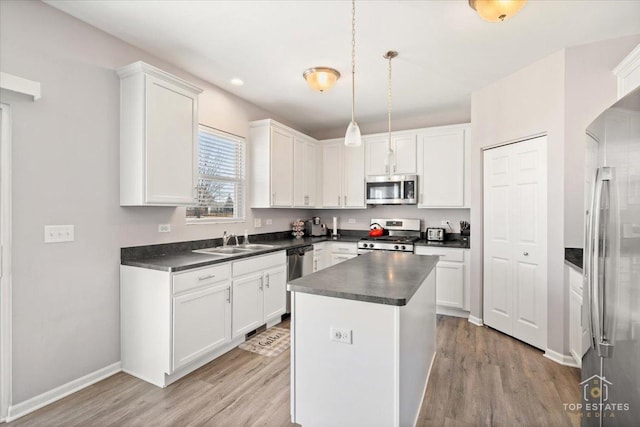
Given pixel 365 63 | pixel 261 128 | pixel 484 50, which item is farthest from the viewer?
pixel 261 128

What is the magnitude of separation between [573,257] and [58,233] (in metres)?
3.95

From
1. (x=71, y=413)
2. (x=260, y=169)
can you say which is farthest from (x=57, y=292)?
(x=260, y=169)

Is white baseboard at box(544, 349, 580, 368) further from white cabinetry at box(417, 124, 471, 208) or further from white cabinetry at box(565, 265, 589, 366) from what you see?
white cabinetry at box(417, 124, 471, 208)

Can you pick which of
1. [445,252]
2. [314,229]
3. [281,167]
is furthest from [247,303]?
[445,252]

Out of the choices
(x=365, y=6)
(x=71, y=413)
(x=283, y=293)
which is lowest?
(x=71, y=413)

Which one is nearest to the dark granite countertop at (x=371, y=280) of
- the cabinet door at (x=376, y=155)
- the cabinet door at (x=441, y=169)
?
the cabinet door at (x=441, y=169)

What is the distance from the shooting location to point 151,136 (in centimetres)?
259

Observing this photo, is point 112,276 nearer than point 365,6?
No

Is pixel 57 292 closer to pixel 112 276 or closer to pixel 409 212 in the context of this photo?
pixel 112 276

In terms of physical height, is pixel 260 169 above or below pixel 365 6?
below

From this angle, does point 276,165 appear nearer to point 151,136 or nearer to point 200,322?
point 151,136

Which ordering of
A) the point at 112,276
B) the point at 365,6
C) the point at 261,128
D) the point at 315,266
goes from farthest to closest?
1. the point at 315,266
2. the point at 261,128
3. the point at 112,276
4. the point at 365,6

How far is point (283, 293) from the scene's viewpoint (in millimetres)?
3807

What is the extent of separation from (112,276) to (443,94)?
12.8 ft
